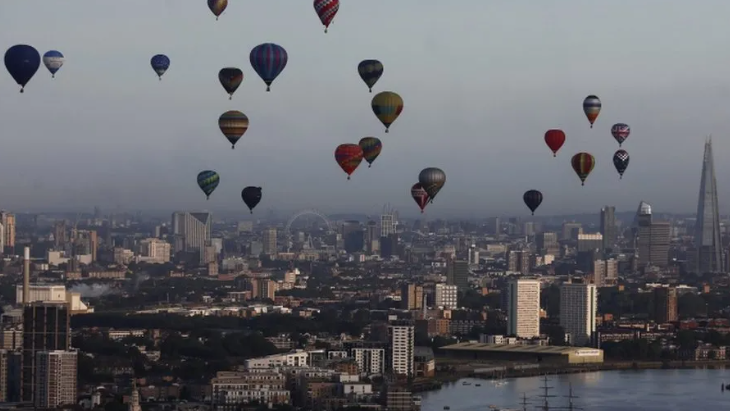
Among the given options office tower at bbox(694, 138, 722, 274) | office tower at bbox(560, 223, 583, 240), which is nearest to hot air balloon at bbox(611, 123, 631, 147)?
office tower at bbox(694, 138, 722, 274)

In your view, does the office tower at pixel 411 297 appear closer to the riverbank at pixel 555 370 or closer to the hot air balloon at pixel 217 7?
the riverbank at pixel 555 370

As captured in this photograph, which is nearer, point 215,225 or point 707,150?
point 707,150

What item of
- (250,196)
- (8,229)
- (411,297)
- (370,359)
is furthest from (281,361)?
(8,229)

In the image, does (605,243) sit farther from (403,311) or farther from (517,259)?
(403,311)

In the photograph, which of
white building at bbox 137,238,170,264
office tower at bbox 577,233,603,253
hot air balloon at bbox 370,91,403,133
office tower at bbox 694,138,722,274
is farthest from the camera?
office tower at bbox 577,233,603,253

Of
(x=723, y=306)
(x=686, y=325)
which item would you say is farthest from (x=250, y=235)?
(x=686, y=325)

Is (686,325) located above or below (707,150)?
below

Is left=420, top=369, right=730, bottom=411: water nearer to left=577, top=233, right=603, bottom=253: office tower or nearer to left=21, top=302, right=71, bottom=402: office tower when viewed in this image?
left=21, top=302, right=71, bottom=402: office tower
